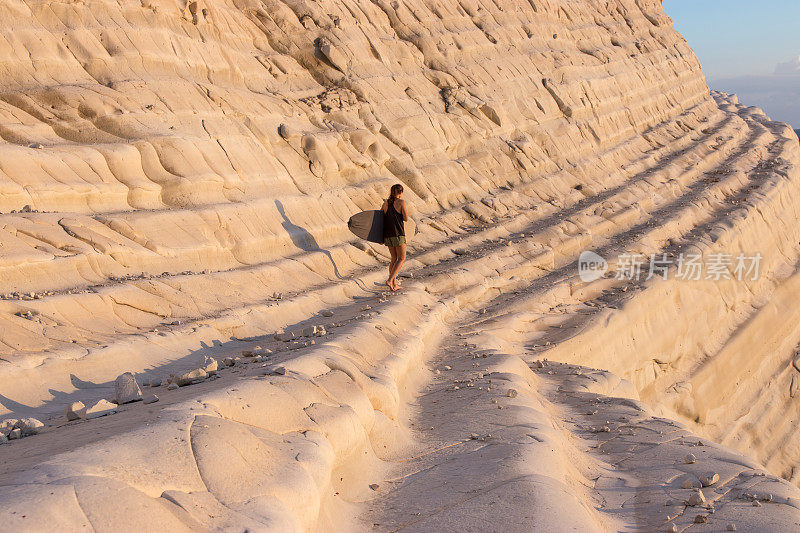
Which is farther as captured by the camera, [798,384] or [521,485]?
[798,384]

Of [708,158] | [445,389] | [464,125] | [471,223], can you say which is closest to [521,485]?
[445,389]

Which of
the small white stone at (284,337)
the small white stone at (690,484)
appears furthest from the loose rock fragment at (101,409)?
the small white stone at (690,484)

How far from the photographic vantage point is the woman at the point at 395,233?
8.29m

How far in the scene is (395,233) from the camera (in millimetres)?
8367

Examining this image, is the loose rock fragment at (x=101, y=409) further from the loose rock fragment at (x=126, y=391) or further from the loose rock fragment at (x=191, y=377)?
the loose rock fragment at (x=191, y=377)

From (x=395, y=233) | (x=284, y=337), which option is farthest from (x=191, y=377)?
(x=395, y=233)

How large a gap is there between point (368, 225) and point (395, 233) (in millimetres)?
448

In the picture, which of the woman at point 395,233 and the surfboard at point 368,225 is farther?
the surfboard at point 368,225

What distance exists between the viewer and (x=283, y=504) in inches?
115

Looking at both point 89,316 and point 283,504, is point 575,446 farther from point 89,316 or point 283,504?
point 89,316

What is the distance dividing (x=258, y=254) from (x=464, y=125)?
6.61 metres

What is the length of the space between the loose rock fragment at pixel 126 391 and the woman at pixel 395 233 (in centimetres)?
450

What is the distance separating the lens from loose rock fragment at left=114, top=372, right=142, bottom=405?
3941mm

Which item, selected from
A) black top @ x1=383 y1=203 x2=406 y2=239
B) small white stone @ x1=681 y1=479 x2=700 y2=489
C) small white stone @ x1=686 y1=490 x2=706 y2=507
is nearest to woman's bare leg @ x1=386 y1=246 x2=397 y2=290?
black top @ x1=383 y1=203 x2=406 y2=239
